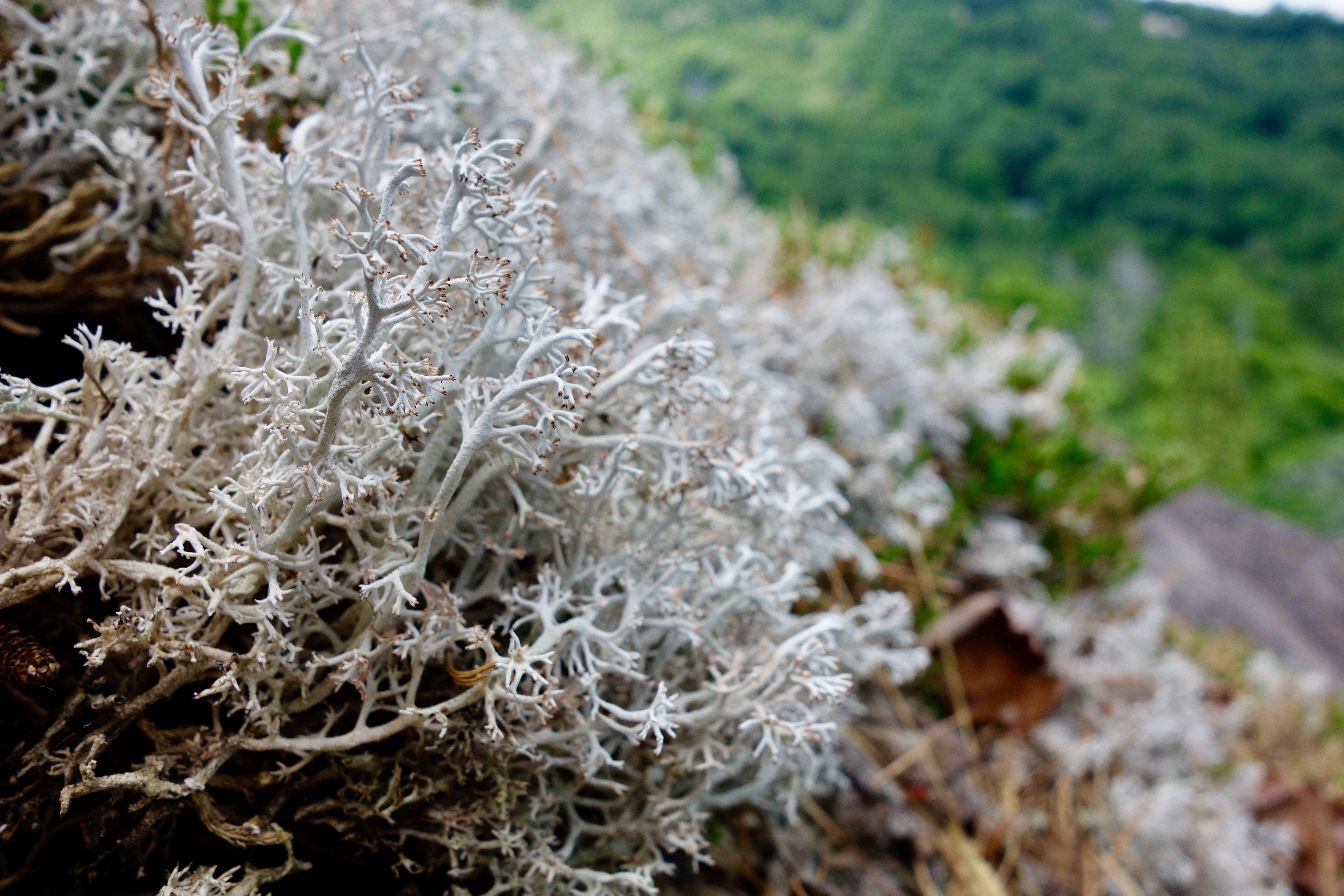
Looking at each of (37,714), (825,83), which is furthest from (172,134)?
(825,83)

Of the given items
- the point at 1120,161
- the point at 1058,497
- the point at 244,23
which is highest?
the point at 244,23

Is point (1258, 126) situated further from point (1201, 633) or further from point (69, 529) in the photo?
point (69, 529)

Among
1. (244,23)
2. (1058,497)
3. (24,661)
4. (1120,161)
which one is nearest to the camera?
(24,661)

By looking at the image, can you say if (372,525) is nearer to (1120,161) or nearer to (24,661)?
(24,661)

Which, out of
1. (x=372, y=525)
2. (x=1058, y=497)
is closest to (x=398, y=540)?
(x=372, y=525)

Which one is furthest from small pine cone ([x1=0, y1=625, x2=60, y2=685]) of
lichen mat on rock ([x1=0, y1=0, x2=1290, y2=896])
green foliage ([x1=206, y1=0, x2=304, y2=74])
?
green foliage ([x1=206, y1=0, x2=304, y2=74])

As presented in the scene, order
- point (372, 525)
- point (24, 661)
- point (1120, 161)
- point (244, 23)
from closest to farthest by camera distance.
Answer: point (24, 661) < point (372, 525) < point (244, 23) < point (1120, 161)
